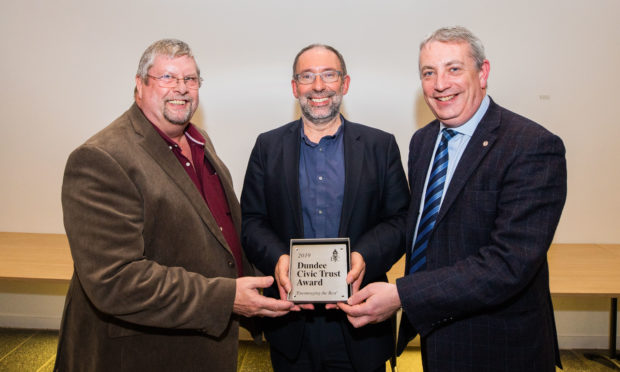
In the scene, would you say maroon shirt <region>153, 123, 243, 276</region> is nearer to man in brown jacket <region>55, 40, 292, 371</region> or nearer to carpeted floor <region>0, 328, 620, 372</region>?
man in brown jacket <region>55, 40, 292, 371</region>

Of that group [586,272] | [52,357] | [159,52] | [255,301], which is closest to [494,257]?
[255,301]

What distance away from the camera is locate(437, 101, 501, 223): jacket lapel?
180cm

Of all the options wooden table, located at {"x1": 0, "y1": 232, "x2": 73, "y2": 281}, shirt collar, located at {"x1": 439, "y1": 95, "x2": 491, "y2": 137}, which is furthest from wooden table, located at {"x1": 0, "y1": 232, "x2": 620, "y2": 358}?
shirt collar, located at {"x1": 439, "y1": 95, "x2": 491, "y2": 137}

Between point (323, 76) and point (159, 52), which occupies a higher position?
point (159, 52)

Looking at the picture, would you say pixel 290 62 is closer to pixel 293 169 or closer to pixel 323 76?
pixel 323 76

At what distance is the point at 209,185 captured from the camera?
2.23 meters

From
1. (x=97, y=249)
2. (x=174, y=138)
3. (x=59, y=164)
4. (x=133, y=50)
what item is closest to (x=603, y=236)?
(x=174, y=138)

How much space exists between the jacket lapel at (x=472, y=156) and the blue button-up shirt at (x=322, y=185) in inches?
22.9

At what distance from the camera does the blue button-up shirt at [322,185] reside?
7.43 ft

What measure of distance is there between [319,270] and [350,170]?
0.56 m

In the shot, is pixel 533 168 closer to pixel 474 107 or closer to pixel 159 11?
pixel 474 107

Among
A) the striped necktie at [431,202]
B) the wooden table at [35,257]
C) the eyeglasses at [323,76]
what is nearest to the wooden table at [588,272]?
the striped necktie at [431,202]

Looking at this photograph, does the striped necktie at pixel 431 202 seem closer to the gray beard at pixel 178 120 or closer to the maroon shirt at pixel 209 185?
the maroon shirt at pixel 209 185

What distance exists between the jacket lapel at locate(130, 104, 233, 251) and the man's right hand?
10.1 inches
